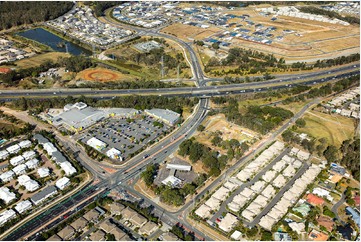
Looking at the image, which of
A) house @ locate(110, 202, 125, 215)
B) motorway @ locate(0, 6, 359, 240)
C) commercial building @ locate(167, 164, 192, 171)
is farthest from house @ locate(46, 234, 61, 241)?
commercial building @ locate(167, 164, 192, 171)

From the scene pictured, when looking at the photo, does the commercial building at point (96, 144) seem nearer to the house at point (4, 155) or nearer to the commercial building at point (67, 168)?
the commercial building at point (67, 168)


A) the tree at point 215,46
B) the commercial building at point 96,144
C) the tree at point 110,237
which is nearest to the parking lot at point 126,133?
the commercial building at point 96,144

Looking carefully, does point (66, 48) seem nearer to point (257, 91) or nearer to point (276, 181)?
point (257, 91)

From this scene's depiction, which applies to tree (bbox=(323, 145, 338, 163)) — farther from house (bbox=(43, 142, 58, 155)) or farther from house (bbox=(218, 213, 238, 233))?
house (bbox=(43, 142, 58, 155))

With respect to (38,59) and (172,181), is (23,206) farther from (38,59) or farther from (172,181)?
(38,59)

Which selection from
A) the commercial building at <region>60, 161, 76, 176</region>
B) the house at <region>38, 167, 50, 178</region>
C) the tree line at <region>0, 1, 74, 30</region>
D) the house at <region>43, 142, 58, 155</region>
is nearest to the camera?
the house at <region>38, 167, 50, 178</region>
